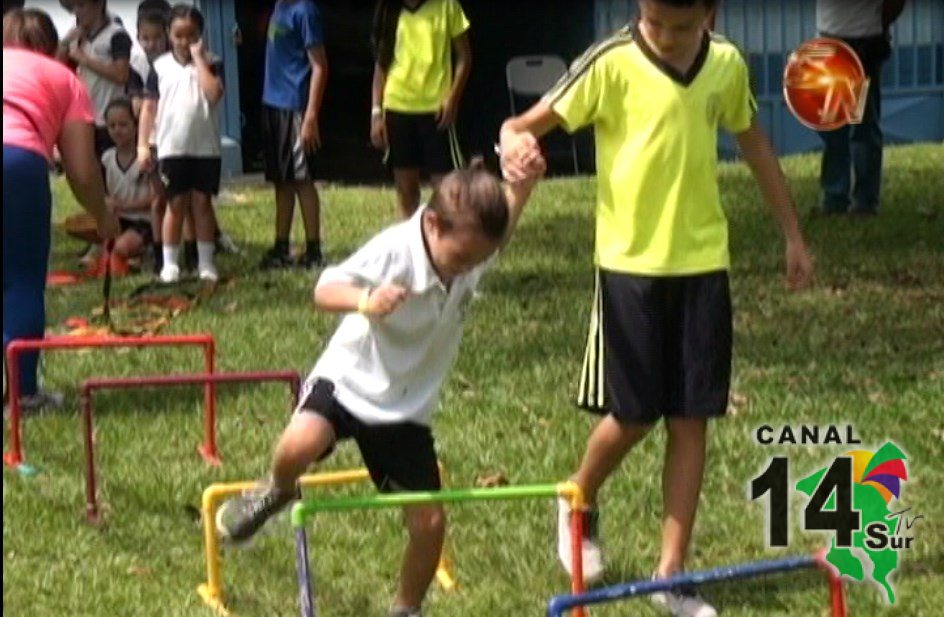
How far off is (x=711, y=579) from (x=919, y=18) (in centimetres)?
1515

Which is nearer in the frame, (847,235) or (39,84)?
(39,84)

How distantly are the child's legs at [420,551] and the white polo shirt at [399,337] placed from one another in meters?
0.24

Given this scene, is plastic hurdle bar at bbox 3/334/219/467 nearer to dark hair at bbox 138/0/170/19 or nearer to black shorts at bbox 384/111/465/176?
black shorts at bbox 384/111/465/176

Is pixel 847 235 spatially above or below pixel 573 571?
below

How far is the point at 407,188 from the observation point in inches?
417

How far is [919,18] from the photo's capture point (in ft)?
61.4

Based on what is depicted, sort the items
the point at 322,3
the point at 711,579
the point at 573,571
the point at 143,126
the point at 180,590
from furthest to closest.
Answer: the point at 322,3, the point at 143,126, the point at 180,590, the point at 573,571, the point at 711,579

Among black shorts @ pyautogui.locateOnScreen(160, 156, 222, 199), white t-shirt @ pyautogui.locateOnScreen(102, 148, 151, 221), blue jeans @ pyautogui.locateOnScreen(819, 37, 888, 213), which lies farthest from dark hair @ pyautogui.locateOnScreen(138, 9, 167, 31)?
blue jeans @ pyautogui.locateOnScreen(819, 37, 888, 213)

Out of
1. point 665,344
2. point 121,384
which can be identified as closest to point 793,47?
point 121,384

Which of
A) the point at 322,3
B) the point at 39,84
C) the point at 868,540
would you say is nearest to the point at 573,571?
the point at 868,540

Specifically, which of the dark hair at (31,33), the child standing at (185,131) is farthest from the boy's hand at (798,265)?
the child standing at (185,131)

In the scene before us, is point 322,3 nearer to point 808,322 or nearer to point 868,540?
point 808,322

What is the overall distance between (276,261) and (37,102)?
4154 millimetres

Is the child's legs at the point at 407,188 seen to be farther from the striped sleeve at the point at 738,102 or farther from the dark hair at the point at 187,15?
the striped sleeve at the point at 738,102
